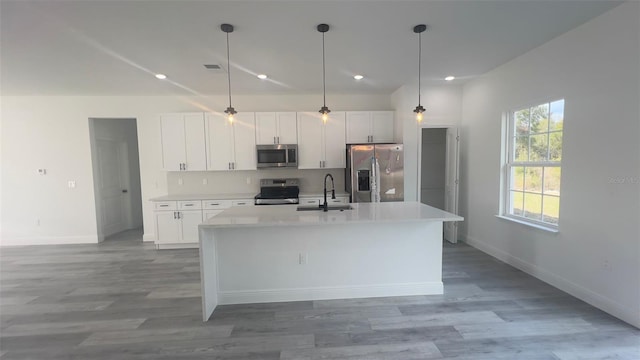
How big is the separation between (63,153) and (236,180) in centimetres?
330

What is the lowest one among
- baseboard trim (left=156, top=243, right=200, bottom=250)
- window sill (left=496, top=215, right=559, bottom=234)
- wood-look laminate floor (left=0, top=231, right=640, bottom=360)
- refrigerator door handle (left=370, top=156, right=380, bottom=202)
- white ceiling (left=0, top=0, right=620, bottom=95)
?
wood-look laminate floor (left=0, top=231, right=640, bottom=360)

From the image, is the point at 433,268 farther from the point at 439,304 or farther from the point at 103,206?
the point at 103,206

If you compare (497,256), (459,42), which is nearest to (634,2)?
(459,42)

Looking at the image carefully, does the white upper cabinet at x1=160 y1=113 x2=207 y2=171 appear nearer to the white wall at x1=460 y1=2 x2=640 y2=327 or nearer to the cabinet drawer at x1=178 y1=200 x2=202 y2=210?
the cabinet drawer at x1=178 y1=200 x2=202 y2=210

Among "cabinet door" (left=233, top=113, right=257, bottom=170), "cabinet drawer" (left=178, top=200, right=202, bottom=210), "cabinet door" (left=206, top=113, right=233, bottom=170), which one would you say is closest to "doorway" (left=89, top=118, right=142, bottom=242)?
"cabinet drawer" (left=178, top=200, right=202, bottom=210)

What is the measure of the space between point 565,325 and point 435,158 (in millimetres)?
3673

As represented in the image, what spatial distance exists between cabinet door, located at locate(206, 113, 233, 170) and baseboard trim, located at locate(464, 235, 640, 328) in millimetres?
4736

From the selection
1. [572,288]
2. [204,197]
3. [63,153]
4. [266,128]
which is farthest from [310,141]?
[63,153]

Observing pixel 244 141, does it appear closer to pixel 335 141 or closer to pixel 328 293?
pixel 335 141

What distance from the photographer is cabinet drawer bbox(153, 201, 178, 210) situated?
4.80 meters

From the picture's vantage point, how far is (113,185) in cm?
603

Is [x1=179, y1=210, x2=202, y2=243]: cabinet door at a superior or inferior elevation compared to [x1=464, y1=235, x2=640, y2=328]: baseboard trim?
superior

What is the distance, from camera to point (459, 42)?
3.10 m

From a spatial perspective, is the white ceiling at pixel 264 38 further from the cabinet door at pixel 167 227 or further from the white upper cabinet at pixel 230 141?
the cabinet door at pixel 167 227
